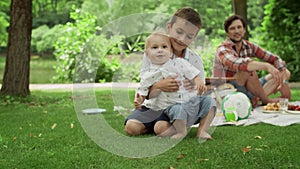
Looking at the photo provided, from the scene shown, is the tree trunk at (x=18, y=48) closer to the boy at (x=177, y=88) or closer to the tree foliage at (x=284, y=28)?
the boy at (x=177, y=88)

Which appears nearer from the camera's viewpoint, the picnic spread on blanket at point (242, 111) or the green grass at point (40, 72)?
the picnic spread on blanket at point (242, 111)

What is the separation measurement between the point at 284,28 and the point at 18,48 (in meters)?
5.81

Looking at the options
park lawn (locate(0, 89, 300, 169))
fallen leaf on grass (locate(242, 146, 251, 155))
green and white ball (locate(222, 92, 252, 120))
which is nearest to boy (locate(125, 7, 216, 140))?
park lawn (locate(0, 89, 300, 169))

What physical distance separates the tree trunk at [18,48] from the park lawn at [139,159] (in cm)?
197

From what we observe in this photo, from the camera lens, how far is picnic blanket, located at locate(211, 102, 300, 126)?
4.11m

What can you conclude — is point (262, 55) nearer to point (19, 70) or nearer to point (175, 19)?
point (175, 19)

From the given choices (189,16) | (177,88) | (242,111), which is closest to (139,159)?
(177,88)

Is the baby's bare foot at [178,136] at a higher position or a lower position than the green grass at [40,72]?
higher

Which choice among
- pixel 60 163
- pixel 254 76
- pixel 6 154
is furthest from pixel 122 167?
pixel 254 76

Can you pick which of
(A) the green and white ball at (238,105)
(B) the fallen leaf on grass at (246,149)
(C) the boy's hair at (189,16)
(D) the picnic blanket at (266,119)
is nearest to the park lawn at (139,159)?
(B) the fallen leaf on grass at (246,149)

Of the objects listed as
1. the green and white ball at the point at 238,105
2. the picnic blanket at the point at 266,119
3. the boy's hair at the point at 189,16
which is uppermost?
the boy's hair at the point at 189,16

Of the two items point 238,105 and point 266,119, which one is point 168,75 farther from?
point 266,119

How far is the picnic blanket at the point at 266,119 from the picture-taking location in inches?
162

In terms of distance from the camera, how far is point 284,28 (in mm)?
9711
